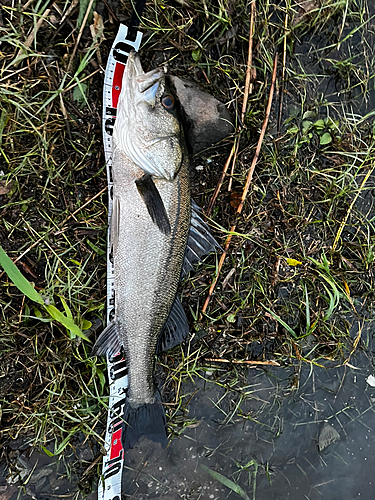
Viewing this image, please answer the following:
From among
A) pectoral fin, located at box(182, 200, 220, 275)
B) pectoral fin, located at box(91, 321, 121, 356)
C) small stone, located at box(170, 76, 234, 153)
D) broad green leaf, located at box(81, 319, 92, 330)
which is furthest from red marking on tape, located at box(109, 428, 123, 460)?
small stone, located at box(170, 76, 234, 153)

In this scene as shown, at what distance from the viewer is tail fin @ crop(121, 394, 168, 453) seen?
2.45 meters

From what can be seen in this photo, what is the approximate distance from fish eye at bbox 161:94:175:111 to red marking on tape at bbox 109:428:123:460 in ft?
7.23

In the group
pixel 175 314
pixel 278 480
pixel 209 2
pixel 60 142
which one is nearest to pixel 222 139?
pixel 209 2

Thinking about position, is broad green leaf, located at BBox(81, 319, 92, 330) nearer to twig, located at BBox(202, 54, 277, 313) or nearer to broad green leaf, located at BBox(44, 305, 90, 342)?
broad green leaf, located at BBox(44, 305, 90, 342)

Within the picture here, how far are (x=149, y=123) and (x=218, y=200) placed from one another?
2.70ft

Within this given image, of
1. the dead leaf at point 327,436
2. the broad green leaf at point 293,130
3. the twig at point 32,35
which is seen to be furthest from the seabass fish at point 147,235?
the dead leaf at point 327,436

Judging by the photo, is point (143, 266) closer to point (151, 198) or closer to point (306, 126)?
point (151, 198)

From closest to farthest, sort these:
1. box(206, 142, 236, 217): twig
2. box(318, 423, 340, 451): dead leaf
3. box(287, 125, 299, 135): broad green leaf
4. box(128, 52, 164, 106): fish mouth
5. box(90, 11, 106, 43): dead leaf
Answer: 1. box(128, 52, 164, 106): fish mouth
2. box(90, 11, 106, 43): dead leaf
3. box(206, 142, 236, 217): twig
4. box(287, 125, 299, 135): broad green leaf
5. box(318, 423, 340, 451): dead leaf

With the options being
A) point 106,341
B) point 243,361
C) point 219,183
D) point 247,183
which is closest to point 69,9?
point 219,183

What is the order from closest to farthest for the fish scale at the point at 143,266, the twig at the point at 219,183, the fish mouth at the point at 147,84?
the fish mouth at the point at 147,84 < the fish scale at the point at 143,266 < the twig at the point at 219,183

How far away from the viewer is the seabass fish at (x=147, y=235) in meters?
2.14

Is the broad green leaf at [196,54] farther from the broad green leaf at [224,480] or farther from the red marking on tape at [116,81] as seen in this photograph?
the broad green leaf at [224,480]

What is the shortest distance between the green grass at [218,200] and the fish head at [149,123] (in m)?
0.41

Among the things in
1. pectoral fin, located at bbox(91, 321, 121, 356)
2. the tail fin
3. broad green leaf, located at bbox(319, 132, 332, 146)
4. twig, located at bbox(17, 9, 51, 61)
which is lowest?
the tail fin
